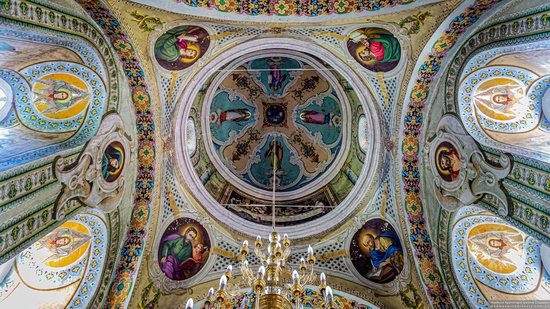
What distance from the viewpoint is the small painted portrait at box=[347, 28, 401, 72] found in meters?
6.64

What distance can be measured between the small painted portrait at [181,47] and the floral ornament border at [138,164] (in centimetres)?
54

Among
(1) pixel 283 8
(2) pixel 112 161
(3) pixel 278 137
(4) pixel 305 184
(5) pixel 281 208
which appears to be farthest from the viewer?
(3) pixel 278 137

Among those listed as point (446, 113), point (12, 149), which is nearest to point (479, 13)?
point (446, 113)

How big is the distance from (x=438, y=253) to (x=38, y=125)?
27.1 ft

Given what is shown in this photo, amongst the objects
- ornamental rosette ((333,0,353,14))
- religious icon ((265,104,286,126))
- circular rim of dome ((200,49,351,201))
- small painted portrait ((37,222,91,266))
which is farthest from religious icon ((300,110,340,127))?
small painted portrait ((37,222,91,266))

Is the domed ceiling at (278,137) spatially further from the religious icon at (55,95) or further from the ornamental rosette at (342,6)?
the religious icon at (55,95)

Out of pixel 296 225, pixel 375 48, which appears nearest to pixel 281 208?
pixel 296 225

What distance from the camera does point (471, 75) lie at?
632cm

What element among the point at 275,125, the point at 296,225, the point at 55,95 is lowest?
the point at 296,225

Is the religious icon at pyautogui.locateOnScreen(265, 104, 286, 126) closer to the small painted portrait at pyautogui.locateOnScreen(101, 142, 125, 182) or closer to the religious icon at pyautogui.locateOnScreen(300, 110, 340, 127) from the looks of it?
the religious icon at pyautogui.locateOnScreen(300, 110, 340, 127)

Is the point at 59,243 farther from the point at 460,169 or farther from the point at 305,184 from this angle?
the point at 460,169

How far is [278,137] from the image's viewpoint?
11891 millimetres

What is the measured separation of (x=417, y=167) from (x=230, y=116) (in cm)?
612

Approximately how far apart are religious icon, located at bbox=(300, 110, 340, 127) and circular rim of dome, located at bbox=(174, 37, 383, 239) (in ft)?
8.35
